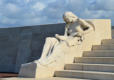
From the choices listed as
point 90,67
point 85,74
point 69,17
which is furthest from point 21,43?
point 85,74

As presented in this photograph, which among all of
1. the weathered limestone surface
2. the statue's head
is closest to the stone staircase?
the weathered limestone surface

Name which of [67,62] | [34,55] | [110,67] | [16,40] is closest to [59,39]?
[67,62]

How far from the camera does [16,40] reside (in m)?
11.1

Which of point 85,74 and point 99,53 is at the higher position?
point 99,53

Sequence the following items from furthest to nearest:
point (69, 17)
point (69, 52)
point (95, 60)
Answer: point (69, 17), point (69, 52), point (95, 60)

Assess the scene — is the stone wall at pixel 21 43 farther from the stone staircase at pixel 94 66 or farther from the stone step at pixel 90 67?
the stone step at pixel 90 67

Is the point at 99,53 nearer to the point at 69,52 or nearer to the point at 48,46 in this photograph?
the point at 69,52

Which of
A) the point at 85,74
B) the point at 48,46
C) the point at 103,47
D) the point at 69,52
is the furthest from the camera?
the point at 103,47

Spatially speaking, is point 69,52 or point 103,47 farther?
point 103,47

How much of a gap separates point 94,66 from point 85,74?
1.29 ft

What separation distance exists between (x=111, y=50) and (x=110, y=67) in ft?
3.54

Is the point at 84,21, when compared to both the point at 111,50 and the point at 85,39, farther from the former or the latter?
the point at 111,50

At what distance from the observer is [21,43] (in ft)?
Answer: 35.8

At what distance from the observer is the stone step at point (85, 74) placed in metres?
5.44
